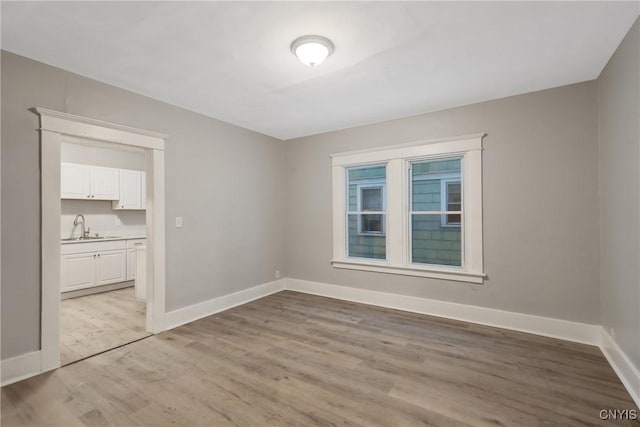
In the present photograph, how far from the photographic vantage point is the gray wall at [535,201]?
2996 millimetres

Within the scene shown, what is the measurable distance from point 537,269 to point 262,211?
3.72m

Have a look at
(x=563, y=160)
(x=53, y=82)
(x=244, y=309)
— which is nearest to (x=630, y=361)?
(x=563, y=160)

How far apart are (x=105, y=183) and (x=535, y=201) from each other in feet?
21.7

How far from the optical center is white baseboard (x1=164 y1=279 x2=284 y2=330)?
3.49 meters

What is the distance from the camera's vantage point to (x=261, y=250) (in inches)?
188

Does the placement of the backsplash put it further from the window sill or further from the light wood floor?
the window sill

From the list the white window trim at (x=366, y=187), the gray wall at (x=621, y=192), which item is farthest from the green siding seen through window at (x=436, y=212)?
the gray wall at (x=621, y=192)

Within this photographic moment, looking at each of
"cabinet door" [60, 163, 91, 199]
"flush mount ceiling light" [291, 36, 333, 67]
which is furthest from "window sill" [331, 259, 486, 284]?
"cabinet door" [60, 163, 91, 199]

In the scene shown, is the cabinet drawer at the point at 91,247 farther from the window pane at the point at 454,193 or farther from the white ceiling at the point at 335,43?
the window pane at the point at 454,193

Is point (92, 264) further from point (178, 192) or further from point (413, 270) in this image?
Result: point (413, 270)

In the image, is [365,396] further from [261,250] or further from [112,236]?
[112,236]

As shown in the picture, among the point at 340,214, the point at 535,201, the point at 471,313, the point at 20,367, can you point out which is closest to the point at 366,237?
the point at 340,214

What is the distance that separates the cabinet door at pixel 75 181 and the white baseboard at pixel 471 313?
416 centimetres

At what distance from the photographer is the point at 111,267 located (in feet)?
16.7
